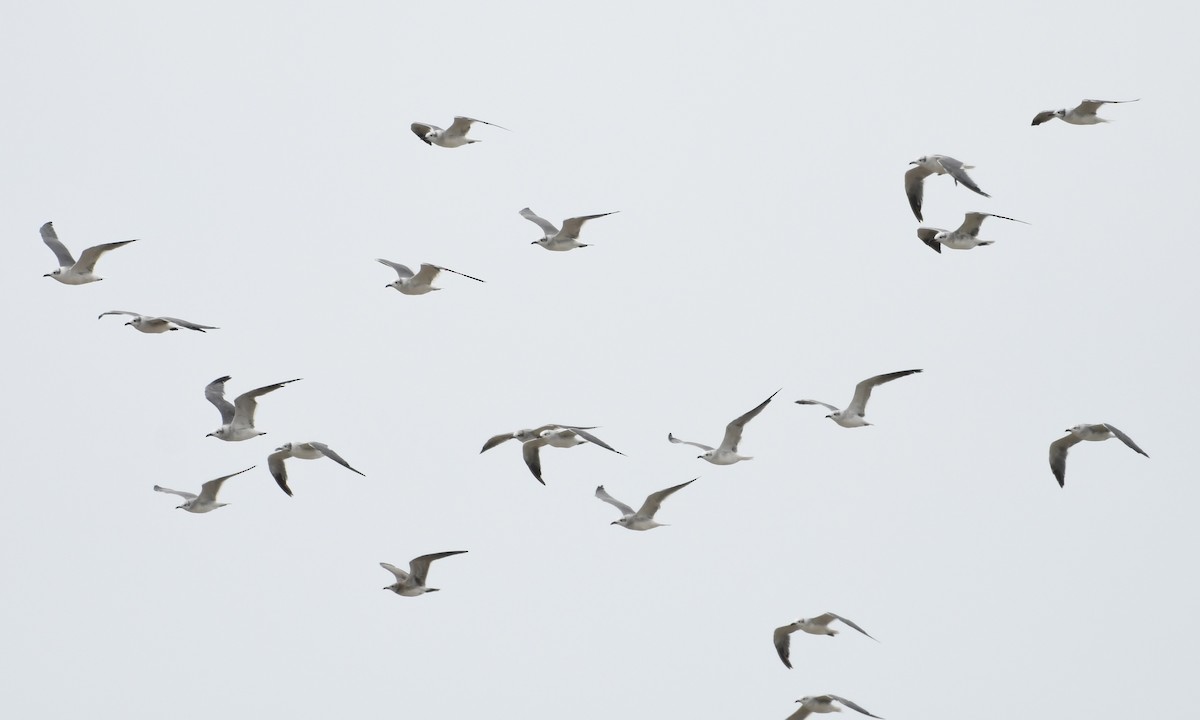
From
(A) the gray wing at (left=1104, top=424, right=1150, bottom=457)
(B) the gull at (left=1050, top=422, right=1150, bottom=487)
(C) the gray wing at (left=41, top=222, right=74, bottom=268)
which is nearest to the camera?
(A) the gray wing at (left=1104, top=424, right=1150, bottom=457)

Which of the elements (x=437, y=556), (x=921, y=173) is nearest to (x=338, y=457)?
(x=437, y=556)

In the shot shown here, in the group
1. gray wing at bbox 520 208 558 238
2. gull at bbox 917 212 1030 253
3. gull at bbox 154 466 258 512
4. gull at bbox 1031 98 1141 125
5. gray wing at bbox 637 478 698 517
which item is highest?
gull at bbox 1031 98 1141 125

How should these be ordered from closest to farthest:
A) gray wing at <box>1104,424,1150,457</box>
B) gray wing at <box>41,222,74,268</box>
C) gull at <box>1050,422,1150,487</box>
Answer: gray wing at <box>1104,424,1150,457</box>, gull at <box>1050,422,1150,487</box>, gray wing at <box>41,222,74,268</box>

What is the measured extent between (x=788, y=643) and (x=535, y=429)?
558 centimetres

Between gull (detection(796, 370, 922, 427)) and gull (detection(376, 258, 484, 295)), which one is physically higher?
gull (detection(376, 258, 484, 295))

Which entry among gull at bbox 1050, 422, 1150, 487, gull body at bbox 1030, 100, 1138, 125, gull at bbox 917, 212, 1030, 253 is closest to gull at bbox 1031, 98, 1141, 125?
gull body at bbox 1030, 100, 1138, 125

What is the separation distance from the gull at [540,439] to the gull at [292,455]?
3.03m

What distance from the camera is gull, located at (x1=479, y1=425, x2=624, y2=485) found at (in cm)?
2723

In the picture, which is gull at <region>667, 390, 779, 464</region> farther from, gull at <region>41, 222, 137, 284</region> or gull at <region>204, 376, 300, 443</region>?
gull at <region>41, 222, 137, 284</region>

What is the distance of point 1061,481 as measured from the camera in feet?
95.2

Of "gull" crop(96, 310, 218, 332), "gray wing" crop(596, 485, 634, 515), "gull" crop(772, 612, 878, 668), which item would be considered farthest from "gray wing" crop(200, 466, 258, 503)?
"gull" crop(772, 612, 878, 668)

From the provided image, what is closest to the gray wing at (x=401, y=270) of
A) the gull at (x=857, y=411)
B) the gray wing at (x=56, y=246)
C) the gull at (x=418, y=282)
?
the gull at (x=418, y=282)

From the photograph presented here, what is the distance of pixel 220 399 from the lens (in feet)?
94.1

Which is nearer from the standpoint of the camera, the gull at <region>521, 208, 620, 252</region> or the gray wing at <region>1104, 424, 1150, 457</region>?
the gray wing at <region>1104, 424, 1150, 457</region>
